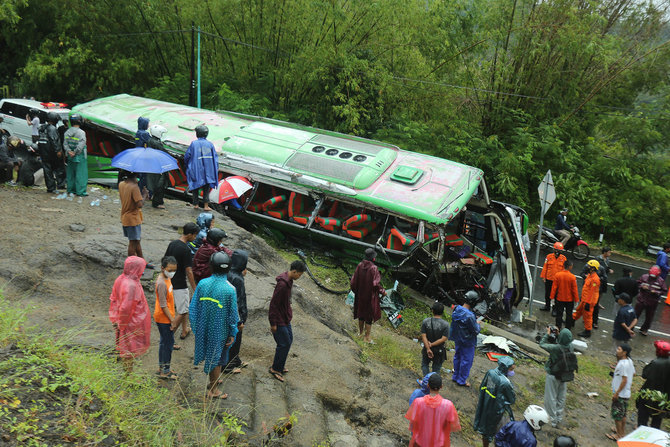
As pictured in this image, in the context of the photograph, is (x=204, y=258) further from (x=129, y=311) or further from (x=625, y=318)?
(x=625, y=318)

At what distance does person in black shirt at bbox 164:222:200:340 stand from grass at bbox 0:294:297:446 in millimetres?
1048

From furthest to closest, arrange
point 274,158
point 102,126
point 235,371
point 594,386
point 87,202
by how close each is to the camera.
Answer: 1. point 102,126
2. point 274,158
3. point 87,202
4. point 594,386
5. point 235,371

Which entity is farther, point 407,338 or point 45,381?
point 407,338

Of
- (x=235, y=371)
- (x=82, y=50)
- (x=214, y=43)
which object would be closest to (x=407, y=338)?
(x=235, y=371)

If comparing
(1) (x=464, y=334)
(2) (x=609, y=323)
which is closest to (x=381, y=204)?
(1) (x=464, y=334)

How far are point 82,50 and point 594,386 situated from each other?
1783 centimetres

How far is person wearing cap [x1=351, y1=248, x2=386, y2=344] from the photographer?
7.69 metres

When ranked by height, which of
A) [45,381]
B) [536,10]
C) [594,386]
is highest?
[536,10]

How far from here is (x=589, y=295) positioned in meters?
10.5

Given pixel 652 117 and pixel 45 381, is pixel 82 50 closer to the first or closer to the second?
pixel 45 381

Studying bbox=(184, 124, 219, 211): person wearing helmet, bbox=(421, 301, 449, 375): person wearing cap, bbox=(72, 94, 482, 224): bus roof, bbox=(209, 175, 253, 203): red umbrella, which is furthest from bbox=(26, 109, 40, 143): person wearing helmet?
bbox=(421, 301, 449, 375): person wearing cap

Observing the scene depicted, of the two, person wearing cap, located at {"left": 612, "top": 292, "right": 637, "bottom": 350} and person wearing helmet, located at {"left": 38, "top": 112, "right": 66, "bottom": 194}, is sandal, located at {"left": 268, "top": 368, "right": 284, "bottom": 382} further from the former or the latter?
person wearing helmet, located at {"left": 38, "top": 112, "right": 66, "bottom": 194}

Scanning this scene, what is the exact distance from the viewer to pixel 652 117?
17.8m

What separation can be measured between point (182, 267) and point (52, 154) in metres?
5.59
